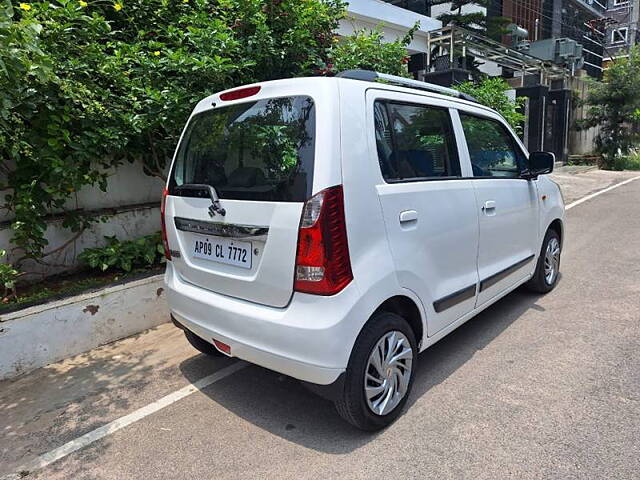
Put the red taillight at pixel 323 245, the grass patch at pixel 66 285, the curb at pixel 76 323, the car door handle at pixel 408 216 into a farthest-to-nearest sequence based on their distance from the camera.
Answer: the grass patch at pixel 66 285 → the curb at pixel 76 323 → the car door handle at pixel 408 216 → the red taillight at pixel 323 245

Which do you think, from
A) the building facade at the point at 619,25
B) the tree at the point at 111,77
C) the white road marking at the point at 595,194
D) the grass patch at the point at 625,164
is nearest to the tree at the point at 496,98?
the white road marking at the point at 595,194

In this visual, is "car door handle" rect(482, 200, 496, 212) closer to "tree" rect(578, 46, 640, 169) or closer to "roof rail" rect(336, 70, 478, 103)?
"roof rail" rect(336, 70, 478, 103)

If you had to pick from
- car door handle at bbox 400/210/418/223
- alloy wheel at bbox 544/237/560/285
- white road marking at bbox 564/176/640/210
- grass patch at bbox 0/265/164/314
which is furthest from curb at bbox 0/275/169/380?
white road marking at bbox 564/176/640/210

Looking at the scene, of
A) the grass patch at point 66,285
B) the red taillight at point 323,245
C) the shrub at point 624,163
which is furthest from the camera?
the shrub at point 624,163

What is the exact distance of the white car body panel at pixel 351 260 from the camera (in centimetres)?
230

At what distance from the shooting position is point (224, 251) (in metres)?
2.64

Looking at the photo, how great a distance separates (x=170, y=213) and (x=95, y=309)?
135 cm

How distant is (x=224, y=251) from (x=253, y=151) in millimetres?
582

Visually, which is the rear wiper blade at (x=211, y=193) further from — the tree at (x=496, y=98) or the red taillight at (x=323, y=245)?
the tree at (x=496, y=98)

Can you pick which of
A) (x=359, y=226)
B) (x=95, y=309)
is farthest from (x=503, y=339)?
(x=95, y=309)

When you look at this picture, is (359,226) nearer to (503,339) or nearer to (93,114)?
(503,339)

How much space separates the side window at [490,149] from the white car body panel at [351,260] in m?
0.34

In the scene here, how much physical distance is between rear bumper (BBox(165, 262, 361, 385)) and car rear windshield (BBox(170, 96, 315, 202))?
0.54m

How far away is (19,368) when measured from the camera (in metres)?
3.40
